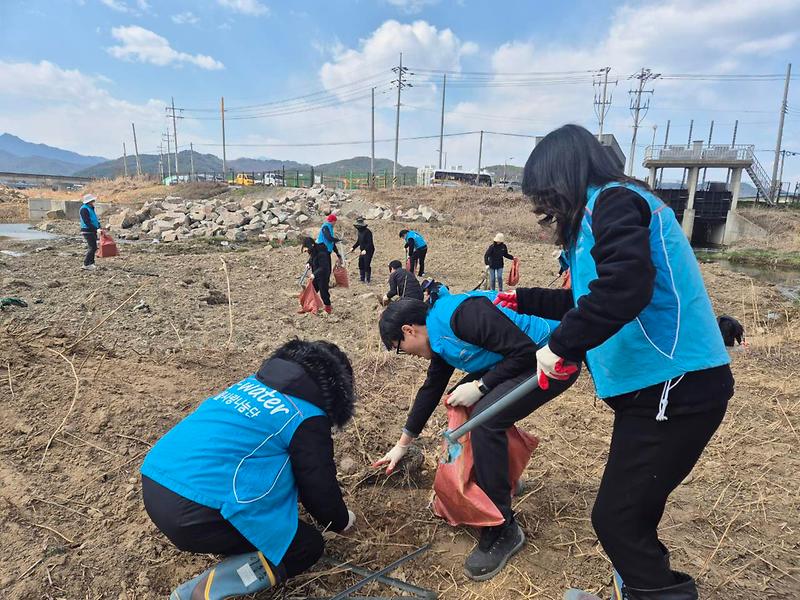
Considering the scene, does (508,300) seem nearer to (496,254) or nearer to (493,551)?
(493,551)

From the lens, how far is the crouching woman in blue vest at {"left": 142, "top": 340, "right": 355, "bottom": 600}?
173cm

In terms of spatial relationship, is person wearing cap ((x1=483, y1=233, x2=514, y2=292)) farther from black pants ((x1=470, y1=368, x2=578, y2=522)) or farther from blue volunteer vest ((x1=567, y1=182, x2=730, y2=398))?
blue volunteer vest ((x1=567, y1=182, x2=730, y2=398))

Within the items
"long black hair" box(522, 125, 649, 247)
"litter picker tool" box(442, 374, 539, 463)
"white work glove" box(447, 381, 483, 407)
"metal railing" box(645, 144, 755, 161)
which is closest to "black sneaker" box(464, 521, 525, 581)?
"litter picker tool" box(442, 374, 539, 463)

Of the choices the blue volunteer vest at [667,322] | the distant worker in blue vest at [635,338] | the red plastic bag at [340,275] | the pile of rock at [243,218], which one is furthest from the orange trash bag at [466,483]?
the pile of rock at [243,218]

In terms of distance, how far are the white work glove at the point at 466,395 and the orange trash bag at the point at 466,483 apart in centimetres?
6

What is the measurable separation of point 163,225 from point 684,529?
20.3 metres

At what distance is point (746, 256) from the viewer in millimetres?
19406

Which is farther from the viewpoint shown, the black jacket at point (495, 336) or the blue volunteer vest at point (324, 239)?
the blue volunteer vest at point (324, 239)

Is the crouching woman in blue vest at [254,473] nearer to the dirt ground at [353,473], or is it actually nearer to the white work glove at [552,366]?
the dirt ground at [353,473]

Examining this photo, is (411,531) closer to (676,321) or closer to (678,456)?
(678,456)

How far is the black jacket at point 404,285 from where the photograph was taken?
6.44 metres

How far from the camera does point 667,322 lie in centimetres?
138

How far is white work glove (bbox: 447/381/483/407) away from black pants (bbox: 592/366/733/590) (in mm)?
699

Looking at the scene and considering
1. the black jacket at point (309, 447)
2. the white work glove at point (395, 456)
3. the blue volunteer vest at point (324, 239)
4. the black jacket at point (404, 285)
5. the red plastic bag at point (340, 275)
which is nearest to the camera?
the black jacket at point (309, 447)
